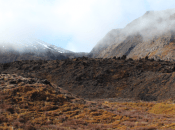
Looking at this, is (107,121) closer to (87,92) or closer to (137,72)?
(87,92)

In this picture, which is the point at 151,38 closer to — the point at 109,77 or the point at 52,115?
the point at 109,77

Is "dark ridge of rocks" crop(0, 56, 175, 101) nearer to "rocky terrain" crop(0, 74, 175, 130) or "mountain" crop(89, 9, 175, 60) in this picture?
"rocky terrain" crop(0, 74, 175, 130)

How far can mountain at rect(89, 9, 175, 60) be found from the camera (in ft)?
337

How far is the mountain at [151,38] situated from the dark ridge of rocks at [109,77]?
2233 inches

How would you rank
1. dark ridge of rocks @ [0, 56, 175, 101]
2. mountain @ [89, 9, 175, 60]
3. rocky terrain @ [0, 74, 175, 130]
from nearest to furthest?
rocky terrain @ [0, 74, 175, 130]
dark ridge of rocks @ [0, 56, 175, 101]
mountain @ [89, 9, 175, 60]

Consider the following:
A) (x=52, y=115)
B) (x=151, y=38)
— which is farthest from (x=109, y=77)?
(x=151, y=38)

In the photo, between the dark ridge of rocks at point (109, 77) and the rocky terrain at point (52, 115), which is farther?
the dark ridge of rocks at point (109, 77)

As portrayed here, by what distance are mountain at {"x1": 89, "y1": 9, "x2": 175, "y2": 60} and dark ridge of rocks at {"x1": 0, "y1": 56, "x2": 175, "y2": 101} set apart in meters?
56.7

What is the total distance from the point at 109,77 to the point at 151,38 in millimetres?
93410

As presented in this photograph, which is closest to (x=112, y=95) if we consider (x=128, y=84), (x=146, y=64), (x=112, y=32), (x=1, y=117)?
(x=128, y=84)

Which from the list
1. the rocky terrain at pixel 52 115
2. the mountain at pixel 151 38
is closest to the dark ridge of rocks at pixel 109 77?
the rocky terrain at pixel 52 115

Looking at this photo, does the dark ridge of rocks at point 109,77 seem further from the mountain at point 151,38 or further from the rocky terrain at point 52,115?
the mountain at point 151,38

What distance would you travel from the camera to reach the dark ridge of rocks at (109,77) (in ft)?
114

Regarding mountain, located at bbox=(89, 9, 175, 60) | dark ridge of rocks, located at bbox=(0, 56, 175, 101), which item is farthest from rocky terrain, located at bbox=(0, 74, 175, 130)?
mountain, located at bbox=(89, 9, 175, 60)
